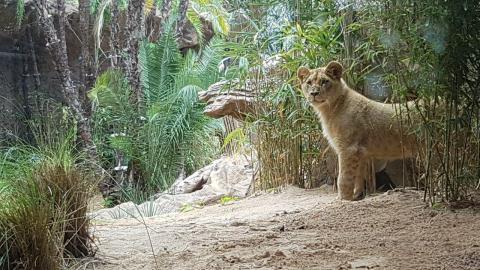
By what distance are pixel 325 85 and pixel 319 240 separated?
182 centimetres

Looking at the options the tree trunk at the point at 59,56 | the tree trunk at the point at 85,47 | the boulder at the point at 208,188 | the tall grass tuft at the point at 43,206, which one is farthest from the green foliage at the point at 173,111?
the tall grass tuft at the point at 43,206

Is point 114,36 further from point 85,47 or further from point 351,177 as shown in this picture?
point 351,177

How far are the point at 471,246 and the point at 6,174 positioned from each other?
6.52ft

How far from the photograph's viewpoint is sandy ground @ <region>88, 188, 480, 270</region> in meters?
2.48

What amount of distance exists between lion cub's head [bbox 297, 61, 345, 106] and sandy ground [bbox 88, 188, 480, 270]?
935 millimetres

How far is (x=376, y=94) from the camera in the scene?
501 cm

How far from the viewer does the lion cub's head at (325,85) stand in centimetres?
A: 449

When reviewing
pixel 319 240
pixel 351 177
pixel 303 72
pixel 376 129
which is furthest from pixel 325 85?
pixel 319 240

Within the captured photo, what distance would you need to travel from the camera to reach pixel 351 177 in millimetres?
4363

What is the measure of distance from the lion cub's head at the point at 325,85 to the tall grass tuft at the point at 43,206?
2.02m

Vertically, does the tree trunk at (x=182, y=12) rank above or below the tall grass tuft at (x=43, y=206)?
above

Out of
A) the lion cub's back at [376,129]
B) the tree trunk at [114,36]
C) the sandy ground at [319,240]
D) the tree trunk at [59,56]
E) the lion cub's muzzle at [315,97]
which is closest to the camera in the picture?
the sandy ground at [319,240]

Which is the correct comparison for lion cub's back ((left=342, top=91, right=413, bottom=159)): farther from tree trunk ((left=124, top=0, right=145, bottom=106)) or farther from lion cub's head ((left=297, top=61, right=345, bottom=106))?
tree trunk ((left=124, top=0, right=145, bottom=106))

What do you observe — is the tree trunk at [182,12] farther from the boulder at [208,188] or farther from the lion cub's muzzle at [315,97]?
the lion cub's muzzle at [315,97]
